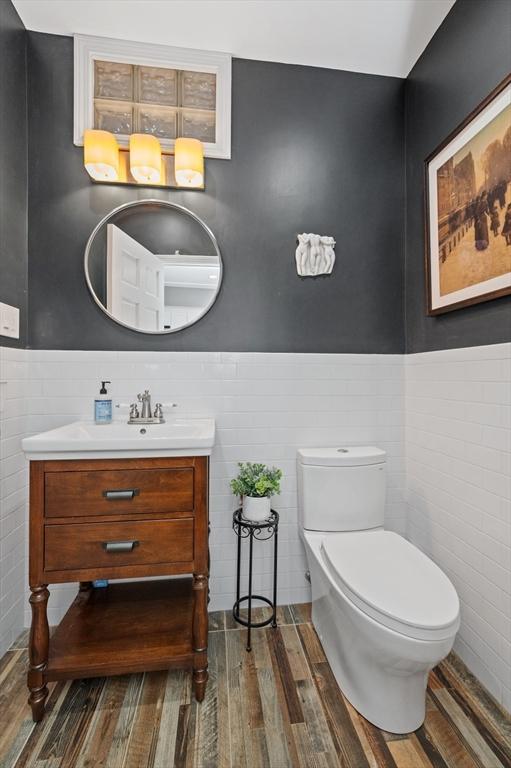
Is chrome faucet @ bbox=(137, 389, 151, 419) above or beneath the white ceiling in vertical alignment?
beneath

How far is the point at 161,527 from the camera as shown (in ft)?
4.26

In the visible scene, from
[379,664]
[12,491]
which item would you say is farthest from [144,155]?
[379,664]

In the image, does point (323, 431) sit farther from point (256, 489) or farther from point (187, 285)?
point (187, 285)

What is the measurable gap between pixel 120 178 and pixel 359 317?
130 centimetres

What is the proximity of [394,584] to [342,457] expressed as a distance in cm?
58

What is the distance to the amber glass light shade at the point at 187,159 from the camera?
171 cm

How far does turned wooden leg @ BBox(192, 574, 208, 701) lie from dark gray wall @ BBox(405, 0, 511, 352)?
136cm

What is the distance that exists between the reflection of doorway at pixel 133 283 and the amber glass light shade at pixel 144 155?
0.90 ft

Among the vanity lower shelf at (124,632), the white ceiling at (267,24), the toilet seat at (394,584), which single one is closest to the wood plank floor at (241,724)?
the vanity lower shelf at (124,632)

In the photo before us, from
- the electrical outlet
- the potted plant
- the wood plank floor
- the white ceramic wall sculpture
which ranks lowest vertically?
the wood plank floor

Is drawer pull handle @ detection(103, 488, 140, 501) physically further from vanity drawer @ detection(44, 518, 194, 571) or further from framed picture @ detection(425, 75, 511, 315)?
framed picture @ detection(425, 75, 511, 315)

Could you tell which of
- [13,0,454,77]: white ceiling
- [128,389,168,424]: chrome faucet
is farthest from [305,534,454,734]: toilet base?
[13,0,454,77]: white ceiling

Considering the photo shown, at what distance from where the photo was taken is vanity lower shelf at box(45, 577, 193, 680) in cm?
129

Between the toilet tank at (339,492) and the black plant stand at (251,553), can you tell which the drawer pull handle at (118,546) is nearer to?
the black plant stand at (251,553)
